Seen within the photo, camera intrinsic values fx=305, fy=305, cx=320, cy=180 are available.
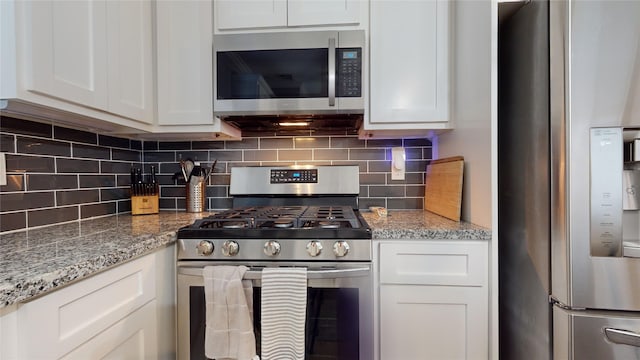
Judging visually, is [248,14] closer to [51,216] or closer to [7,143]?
[7,143]

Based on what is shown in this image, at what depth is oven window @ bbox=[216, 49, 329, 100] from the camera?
4.75ft

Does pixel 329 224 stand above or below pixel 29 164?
below

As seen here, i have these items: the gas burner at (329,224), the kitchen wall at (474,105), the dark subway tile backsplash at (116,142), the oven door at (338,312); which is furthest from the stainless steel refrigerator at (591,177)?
the dark subway tile backsplash at (116,142)

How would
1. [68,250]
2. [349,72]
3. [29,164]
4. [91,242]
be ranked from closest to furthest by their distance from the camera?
[68,250] < [91,242] < [29,164] < [349,72]

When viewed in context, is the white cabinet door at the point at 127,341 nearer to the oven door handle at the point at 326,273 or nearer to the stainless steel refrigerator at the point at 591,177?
the oven door handle at the point at 326,273

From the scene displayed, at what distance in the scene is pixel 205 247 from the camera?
3.88 feet

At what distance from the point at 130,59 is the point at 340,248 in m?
1.24

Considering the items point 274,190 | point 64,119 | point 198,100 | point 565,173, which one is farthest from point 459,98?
point 64,119

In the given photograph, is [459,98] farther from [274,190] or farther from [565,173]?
[274,190]

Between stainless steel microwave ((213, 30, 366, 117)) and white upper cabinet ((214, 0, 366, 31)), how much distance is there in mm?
55

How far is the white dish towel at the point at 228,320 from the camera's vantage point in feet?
3.66

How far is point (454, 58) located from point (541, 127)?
0.57 m

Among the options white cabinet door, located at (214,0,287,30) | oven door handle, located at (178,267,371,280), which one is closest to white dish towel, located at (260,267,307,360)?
oven door handle, located at (178,267,371,280)

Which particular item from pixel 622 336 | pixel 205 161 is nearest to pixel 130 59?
pixel 205 161
